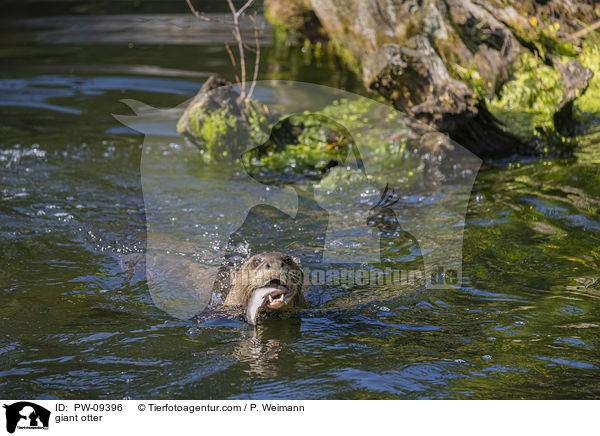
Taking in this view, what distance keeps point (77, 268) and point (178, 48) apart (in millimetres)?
8335

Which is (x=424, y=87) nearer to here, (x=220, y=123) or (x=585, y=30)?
(x=585, y=30)

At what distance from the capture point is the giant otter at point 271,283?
3.98 m

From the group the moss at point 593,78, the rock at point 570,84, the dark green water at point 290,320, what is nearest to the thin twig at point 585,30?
the moss at point 593,78

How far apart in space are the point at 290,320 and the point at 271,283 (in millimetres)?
390

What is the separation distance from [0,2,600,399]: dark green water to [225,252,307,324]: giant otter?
0.54 feet

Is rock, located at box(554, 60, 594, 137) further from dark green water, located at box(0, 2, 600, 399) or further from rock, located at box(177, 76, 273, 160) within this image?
rock, located at box(177, 76, 273, 160)

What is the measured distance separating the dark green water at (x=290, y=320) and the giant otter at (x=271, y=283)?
0.54 feet

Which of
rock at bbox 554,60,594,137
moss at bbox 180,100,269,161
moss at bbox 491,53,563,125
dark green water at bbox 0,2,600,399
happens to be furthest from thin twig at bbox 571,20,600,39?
moss at bbox 180,100,269,161

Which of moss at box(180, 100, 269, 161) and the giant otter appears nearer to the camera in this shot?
the giant otter

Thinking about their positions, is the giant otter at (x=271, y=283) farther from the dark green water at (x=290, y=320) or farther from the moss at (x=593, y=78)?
the moss at (x=593, y=78)

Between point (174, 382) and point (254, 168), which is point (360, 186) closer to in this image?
point (254, 168)

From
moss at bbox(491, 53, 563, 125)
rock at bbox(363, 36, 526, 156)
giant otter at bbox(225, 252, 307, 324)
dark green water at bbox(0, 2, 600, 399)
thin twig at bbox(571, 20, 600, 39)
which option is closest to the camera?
dark green water at bbox(0, 2, 600, 399)

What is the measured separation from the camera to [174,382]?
3574 millimetres

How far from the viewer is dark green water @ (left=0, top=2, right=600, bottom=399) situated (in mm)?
3576
